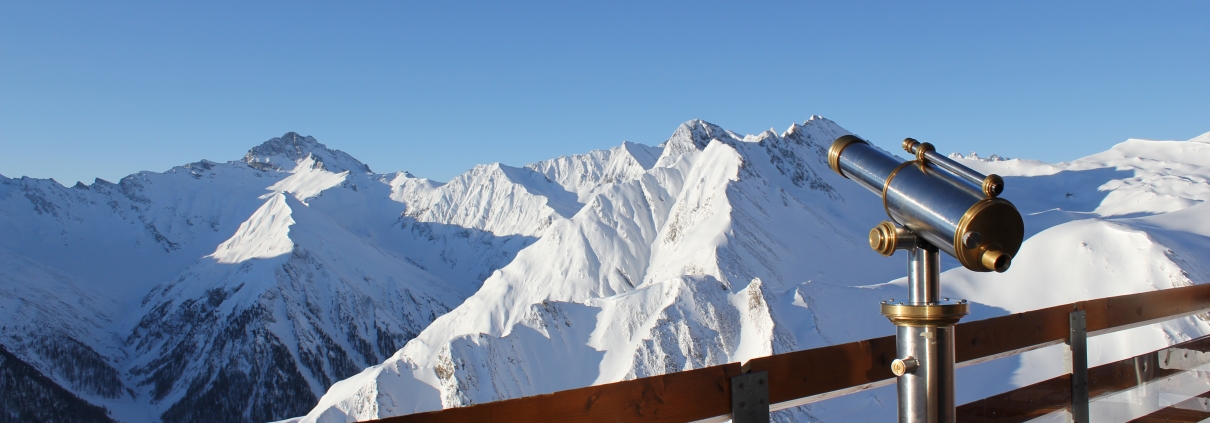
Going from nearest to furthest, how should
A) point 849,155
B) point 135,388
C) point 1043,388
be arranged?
point 849,155
point 1043,388
point 135,388

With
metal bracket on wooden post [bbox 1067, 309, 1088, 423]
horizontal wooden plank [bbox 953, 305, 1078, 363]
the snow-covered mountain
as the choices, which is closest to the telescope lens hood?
horizontal wooden plank [bbox 953, 305, 1078, 363]

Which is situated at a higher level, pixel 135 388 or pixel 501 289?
pixel 501 289

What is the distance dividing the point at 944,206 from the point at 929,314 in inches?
19.1

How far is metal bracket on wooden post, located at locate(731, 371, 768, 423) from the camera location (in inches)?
126

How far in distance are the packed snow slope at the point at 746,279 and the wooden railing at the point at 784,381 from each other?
411 centimetres

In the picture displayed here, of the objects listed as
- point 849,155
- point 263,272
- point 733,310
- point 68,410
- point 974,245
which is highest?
point 263,272

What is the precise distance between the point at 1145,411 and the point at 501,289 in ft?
278

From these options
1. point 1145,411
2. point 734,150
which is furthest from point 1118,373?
point 734,150

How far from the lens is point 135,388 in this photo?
17325 centimetres

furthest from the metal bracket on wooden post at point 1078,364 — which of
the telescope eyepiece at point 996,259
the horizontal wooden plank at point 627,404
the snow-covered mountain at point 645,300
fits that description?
Result: the snow-covered mountain at point 645,300

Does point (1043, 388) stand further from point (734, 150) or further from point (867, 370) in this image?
point (734, 150)

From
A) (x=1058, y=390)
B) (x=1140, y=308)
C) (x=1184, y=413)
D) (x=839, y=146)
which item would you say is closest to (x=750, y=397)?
(x=839, y=146)

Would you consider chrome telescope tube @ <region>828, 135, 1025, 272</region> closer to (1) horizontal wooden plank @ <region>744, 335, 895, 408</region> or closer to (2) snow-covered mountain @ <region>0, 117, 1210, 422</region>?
(1) horizontal wooden plank @ <region>744, 335, 895, 408</region>

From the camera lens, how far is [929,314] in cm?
317
